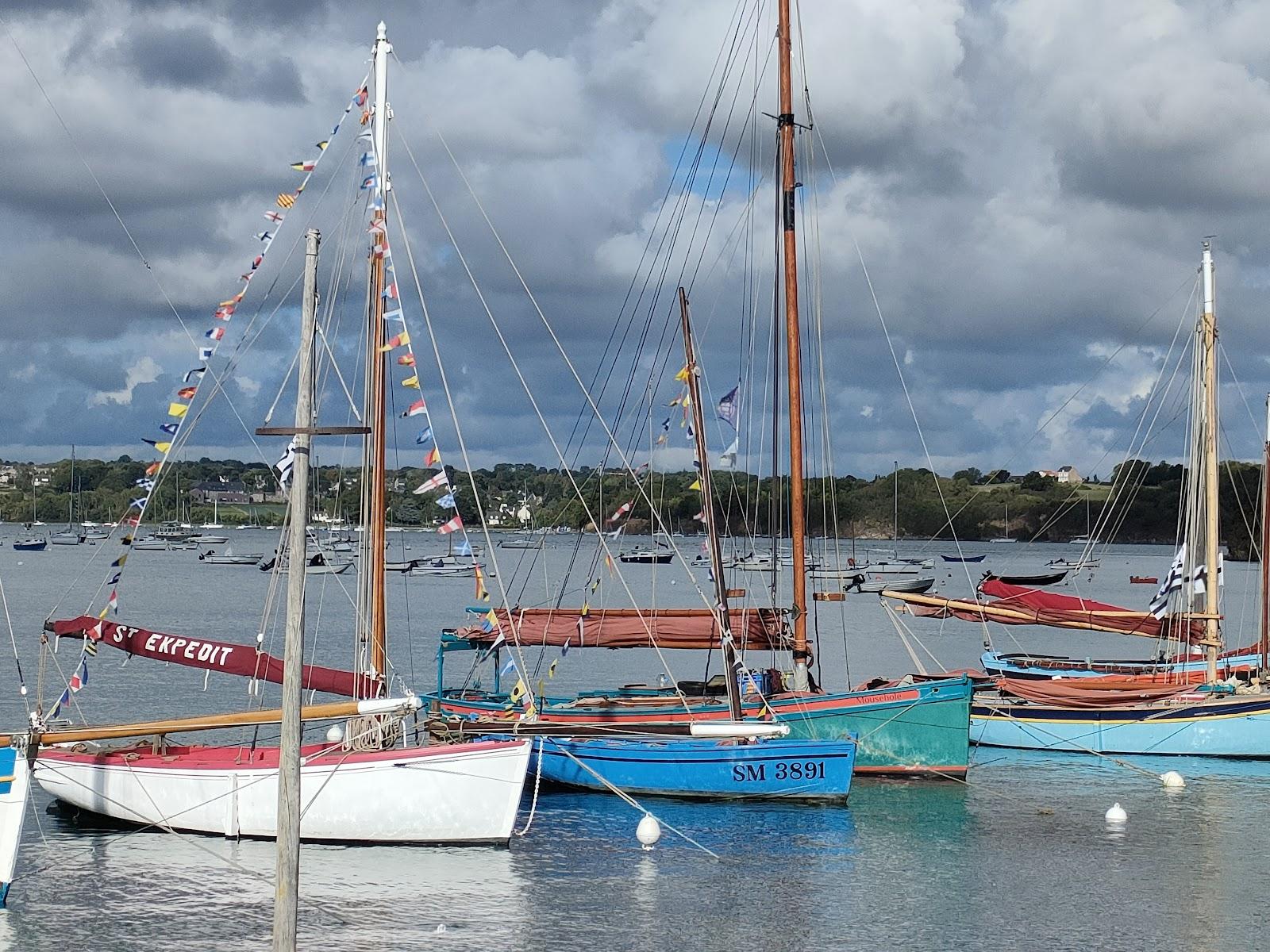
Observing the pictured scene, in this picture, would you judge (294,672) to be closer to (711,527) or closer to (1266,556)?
(711,527)

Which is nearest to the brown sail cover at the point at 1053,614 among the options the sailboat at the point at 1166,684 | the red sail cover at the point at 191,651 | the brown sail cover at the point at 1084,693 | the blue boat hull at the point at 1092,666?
the sailboat at the point at 1166,684

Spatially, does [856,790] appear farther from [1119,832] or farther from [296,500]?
[296,500]

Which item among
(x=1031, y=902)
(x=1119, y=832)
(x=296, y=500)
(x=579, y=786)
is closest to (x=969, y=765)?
(x=1119, y=832)

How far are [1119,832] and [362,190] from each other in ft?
65.5

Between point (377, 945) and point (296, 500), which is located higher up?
point (296, 500)

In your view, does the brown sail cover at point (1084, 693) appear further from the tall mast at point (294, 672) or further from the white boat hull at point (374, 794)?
the tall mast at point (294, 672)

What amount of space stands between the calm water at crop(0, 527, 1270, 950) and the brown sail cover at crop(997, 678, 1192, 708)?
299 cm

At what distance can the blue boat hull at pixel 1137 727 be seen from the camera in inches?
1566

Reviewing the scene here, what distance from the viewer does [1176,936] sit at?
23.0m

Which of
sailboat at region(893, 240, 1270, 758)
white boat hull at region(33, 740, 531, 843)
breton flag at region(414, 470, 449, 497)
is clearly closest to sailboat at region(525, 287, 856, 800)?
white boat hull at region(33, 740, 531, 843)

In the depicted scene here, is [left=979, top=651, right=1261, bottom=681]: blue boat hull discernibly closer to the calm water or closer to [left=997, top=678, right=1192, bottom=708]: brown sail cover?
[left=997, top=678, right=1192, bottom=708]: brown sail cover

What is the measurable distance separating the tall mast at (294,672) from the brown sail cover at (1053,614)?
29.4m

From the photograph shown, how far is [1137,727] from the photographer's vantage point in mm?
40938

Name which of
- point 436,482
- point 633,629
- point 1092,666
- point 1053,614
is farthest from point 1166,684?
point 436,482
